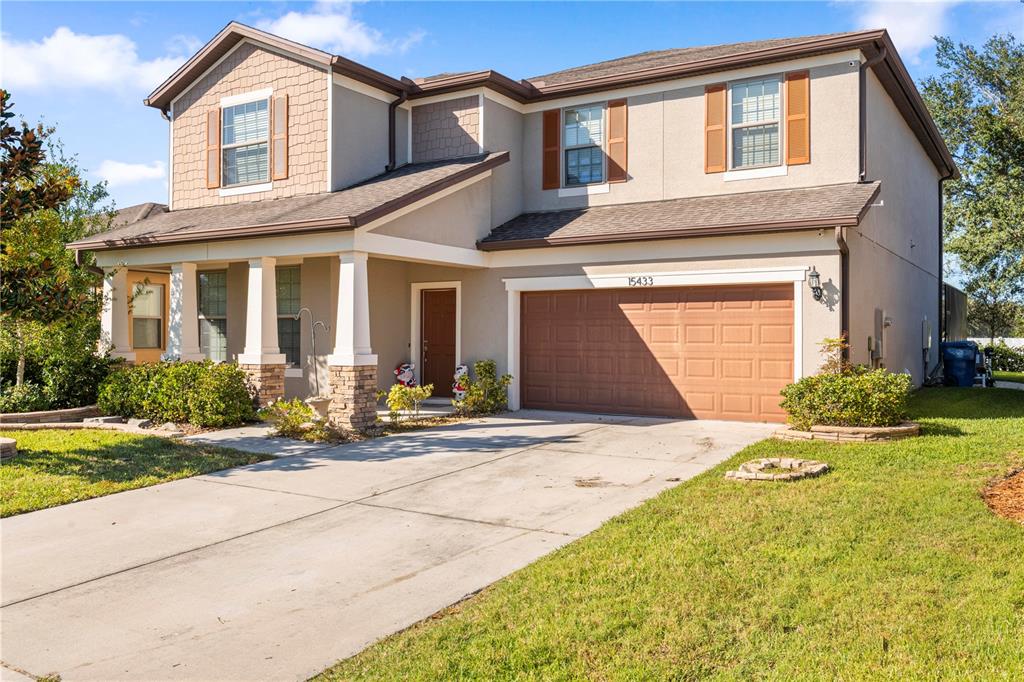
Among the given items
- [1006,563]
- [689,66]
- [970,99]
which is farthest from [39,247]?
[970,99]

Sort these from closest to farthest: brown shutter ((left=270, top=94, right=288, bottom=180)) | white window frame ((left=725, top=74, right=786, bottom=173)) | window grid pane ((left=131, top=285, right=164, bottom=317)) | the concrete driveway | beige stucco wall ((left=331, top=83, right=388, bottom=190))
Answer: the concrete driveway
white window frame ((left=725, top=74, right=786, bottom=173))
beige stucco wall ((left=331, top=83, right=388, bottom=190))
brown shutter ((left=270, top=94, right=288, bottom=180))
window grid pane ((left=131, top=285, right=164, bottom=317))

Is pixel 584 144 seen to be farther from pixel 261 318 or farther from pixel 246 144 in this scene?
pixel 261 318

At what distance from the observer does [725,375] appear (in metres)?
12.6

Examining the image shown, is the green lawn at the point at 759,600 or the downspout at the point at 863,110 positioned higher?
the downspout at the point at 863,110

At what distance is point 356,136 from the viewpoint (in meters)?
14.7

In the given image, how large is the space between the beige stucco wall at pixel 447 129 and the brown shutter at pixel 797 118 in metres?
5.55

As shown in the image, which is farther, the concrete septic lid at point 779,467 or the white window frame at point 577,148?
the white window frame at point 577,148

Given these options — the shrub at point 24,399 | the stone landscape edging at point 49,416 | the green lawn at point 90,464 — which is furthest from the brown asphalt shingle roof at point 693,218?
the shrub at point 24,399

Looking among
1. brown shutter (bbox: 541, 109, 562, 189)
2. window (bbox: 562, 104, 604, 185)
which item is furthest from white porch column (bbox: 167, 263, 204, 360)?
window (bbox: 562, 104, 604, 185)

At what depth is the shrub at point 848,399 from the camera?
1010 cm

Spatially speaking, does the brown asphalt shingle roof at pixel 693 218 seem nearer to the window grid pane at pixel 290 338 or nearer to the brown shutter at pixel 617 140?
the brown shutter at pixel 617 140

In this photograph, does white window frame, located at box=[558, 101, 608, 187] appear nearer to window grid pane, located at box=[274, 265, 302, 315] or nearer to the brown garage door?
the brown garage door

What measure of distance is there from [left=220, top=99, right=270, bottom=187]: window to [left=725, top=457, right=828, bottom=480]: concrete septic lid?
1089 cm

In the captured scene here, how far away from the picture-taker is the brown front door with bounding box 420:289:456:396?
15.4 meters
